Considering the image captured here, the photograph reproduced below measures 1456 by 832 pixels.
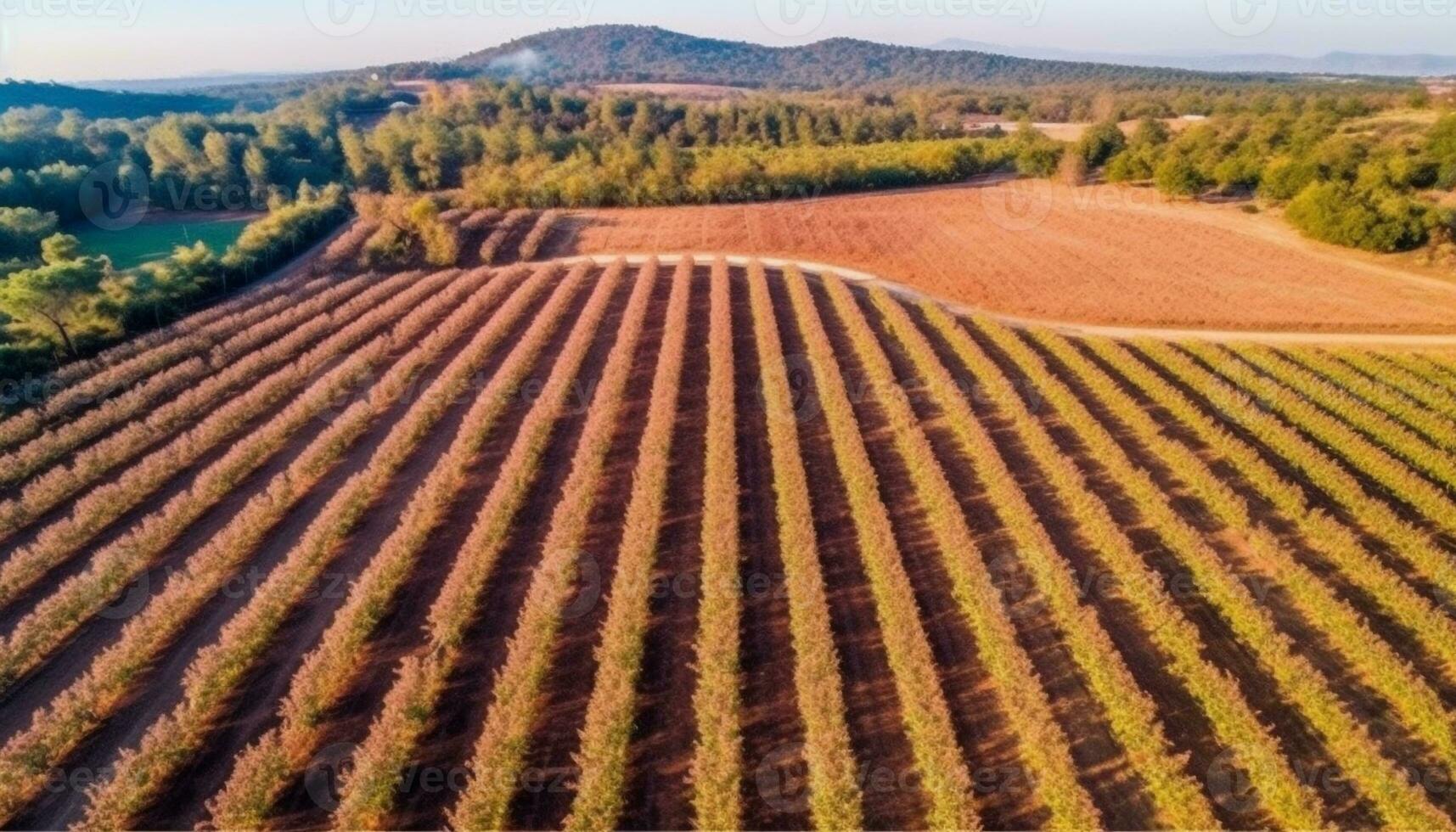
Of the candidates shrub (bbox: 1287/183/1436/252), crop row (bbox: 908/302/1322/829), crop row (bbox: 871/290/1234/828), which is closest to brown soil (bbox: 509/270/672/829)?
crop row (bbox: 871/290/1234/828)

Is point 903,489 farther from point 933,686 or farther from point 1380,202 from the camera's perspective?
point 1380,202

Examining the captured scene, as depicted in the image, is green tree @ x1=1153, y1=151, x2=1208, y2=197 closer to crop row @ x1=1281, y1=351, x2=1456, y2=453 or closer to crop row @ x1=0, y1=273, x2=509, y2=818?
crop row @ x1=1281, y1=351, x2=1456, y2=453

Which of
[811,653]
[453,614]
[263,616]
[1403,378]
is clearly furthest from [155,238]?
[1403,378]

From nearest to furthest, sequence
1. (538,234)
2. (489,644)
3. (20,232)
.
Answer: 1. (489,644)
2. (20,232)
3. (538,234)

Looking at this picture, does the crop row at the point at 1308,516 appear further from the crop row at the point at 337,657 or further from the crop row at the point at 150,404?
the crop row at the point at 150,404

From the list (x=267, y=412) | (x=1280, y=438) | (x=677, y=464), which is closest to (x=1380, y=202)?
(x=1280, y=438)

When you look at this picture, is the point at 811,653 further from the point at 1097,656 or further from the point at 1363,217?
the point at 1363,217

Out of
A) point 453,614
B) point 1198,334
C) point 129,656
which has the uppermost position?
point 1198,334
